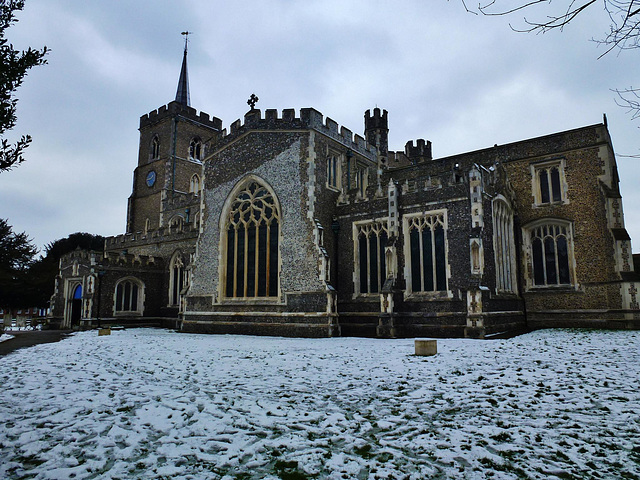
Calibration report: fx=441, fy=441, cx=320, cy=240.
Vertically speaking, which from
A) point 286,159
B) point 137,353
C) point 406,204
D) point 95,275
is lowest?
point 137,353

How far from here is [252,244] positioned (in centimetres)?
1997

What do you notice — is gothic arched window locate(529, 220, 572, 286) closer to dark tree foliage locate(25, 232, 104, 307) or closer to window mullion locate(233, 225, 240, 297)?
window mullion locate(233, 225, 240, 297)

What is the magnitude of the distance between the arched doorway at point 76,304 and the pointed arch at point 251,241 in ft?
44.2

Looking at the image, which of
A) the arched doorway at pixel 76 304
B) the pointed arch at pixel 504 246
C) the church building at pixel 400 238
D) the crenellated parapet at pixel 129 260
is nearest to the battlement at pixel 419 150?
the church building at pixel 400 238

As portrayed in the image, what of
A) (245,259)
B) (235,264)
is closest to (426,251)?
(245,259)

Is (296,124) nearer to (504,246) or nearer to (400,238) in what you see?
(400,238)

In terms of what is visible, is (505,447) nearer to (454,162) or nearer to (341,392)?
(341,392)

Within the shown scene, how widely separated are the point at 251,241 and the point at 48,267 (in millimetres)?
28767

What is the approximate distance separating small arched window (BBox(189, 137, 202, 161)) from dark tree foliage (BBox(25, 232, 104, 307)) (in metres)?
12.7

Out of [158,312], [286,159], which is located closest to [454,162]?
[286,159]

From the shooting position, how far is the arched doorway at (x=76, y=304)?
28.2m

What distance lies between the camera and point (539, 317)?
17969mm

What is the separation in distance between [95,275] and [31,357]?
1541cm

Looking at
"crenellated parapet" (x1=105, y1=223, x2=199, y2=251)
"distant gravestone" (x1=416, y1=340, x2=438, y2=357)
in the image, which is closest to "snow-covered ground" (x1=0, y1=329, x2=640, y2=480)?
"distant gravestone" (x1=416, y1=340, x2=438, y2=357)
